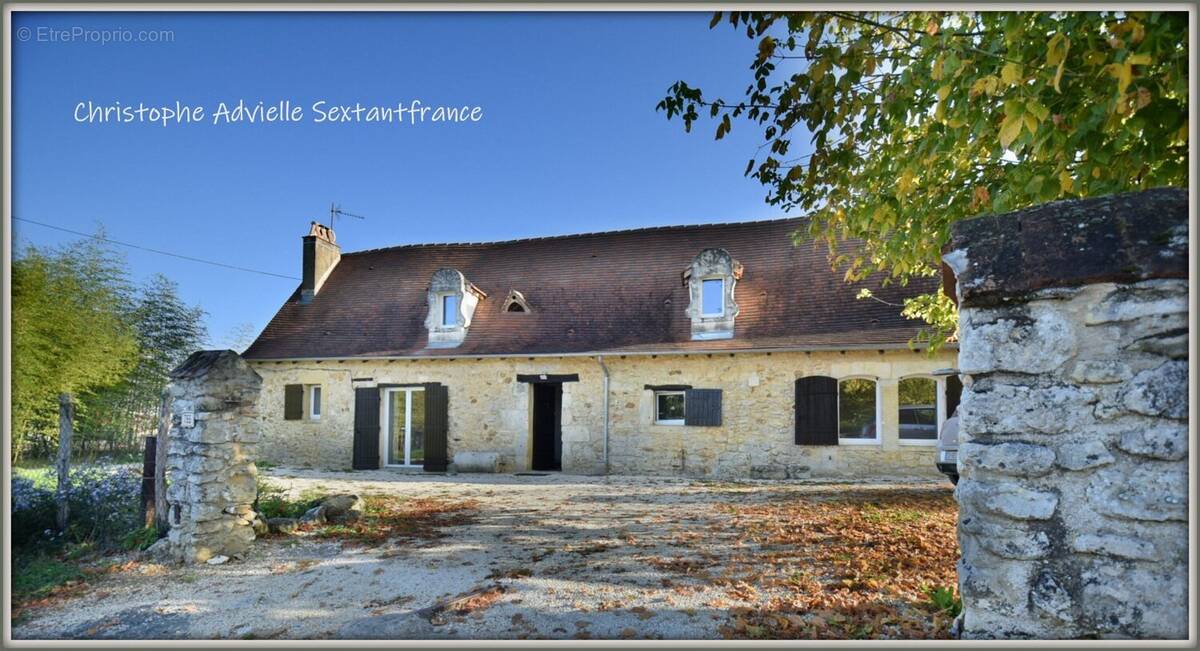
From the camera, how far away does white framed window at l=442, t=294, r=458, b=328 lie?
13406 mm

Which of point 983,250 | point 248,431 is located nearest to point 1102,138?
point 983,250

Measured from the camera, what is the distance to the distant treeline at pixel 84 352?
479cm

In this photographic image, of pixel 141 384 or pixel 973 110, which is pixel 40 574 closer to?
pixel 141 384

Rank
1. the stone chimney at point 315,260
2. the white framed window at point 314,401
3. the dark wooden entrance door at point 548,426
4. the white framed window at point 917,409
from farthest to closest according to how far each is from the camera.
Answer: the stone chimney at point 315,260 → the dark wooden entrance door at point 548,426 → the white framed window at point 314,401 → the white framed window at point 917,409

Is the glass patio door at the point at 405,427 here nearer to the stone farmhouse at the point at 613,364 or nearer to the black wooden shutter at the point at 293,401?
the stone farmhouse at the point at 613,364

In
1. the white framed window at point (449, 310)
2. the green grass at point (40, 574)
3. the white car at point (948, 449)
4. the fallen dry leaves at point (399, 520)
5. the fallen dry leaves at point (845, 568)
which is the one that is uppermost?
the white framed window at point (449, 310)

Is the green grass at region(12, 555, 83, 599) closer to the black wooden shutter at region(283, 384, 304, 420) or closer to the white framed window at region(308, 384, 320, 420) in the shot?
the black wooden shutter at region(283, 384, 304, 420)

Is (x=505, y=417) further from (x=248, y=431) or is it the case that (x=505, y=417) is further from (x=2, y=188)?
(x=2, y=188)

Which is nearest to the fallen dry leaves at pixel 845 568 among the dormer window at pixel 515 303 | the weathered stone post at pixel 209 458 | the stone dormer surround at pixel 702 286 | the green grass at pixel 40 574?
the weathered stone post at pixel 209 458

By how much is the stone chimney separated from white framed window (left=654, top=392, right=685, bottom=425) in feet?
29.7

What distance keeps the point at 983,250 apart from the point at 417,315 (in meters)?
13.0

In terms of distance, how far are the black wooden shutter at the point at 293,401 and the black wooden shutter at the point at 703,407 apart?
8283 millimetres

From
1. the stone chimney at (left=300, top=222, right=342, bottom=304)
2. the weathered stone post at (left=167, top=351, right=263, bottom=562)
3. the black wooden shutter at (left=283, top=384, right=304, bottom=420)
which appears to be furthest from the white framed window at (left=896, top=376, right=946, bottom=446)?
the stone chimney at (left=300, top=222, right=342, bottom=304)

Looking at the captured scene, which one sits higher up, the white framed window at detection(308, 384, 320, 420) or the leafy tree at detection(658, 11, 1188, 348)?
the leafy tree at detection(658, 11, 1188, 348)
